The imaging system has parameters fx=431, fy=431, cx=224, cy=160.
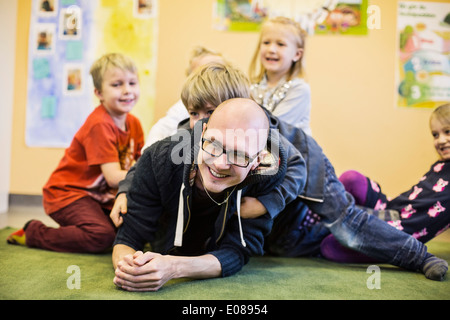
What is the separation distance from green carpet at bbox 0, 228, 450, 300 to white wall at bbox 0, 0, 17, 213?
4.91 feet

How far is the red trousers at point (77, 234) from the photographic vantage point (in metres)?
1.64

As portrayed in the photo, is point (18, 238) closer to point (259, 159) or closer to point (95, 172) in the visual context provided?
point (95, 172)

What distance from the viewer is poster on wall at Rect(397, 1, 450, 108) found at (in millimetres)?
2926

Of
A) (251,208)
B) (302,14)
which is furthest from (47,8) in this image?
(251,208)

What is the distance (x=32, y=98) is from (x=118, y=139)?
1.69 meters

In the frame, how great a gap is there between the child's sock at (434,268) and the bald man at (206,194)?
477 mm

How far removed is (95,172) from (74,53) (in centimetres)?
163

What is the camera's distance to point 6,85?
2.80 m

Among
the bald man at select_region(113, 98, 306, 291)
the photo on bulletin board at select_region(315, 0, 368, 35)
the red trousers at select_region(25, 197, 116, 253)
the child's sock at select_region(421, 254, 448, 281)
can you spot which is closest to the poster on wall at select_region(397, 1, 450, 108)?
the photo on bulletin board at select_region(315, 0, 368, 35)

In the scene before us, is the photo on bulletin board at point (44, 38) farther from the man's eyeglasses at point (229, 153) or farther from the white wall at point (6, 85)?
the man's eyeglasses at point (229, 153)

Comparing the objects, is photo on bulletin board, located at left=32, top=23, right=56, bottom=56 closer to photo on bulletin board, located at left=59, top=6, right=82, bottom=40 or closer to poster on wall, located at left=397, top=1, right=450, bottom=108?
photo on bulletin board, located at left=59, top=6, right=82, bottom=40

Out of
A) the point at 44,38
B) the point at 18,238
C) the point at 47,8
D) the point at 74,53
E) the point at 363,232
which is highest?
the point at 47,8
